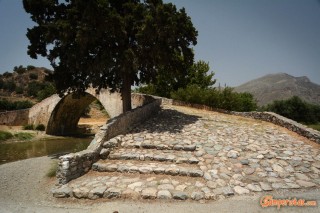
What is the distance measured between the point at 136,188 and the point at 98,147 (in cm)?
316

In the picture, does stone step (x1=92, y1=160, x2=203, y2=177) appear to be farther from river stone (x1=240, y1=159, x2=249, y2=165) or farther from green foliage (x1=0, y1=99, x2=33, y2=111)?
green foliage (x1=0, y1=99, x2=33, y2=111)

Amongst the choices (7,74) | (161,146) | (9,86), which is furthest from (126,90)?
(7,74)

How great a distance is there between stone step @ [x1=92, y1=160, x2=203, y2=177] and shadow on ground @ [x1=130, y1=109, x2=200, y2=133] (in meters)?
3.47

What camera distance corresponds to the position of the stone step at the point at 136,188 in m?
6.94

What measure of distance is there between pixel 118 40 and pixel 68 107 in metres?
20.2

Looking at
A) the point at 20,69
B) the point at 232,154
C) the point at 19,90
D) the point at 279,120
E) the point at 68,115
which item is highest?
the point at 20,69

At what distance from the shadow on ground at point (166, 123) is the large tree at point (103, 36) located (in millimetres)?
3052

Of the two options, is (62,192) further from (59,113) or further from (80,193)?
(59,113)

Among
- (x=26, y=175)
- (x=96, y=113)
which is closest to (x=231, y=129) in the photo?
(x=26, y=175)

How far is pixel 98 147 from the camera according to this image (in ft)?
32.3

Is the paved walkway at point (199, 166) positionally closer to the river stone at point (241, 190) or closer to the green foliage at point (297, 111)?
the river stone at point (241, 190)

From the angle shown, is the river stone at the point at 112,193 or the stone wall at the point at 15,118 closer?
the river stone at the point at 112,193

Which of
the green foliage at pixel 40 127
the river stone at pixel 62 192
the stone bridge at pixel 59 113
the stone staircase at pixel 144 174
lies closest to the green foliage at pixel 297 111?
the stone bridge at pixel 59 113

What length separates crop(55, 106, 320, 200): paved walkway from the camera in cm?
726
